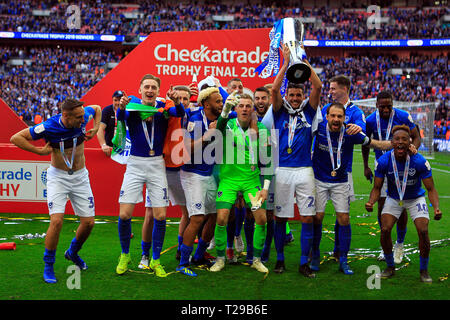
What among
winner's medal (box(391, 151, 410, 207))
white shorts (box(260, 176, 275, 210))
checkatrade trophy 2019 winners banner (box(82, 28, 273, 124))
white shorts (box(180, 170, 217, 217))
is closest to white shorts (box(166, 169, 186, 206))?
white shorts (box(180, 170, 217, 217))

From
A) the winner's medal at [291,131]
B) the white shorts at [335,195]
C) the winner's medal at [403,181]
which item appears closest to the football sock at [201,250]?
the white shorts at [335,195]

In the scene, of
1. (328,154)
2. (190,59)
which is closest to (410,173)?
(328,154)

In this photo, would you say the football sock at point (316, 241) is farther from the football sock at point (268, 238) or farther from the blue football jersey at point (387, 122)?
the blue football jersey at point (387, 122)

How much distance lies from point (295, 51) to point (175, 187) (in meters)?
2.30

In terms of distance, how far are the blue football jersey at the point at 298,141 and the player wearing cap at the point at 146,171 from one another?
131cm

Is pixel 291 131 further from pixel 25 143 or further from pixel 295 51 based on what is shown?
pixel 25 143

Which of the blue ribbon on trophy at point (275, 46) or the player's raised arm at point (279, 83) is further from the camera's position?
the blue ribbon on trophy at point (275, 46)

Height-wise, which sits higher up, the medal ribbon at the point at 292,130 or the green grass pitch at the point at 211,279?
the medal ribbon at the point at 292,130

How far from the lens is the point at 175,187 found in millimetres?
6297

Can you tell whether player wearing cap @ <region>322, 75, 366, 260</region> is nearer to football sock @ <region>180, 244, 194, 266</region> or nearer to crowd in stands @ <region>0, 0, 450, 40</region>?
football sock @ <region>180, 244, 194, 266</region>

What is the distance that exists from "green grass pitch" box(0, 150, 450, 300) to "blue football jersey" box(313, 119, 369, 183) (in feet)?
3.82

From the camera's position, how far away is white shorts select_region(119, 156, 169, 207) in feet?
18.7

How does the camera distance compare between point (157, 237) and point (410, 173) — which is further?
point (157, 237)

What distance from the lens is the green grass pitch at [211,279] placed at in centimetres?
496
